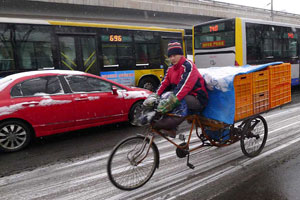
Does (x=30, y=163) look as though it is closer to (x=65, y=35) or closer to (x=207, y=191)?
(x=207, y=191)

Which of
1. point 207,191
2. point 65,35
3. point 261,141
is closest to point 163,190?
point 207,191

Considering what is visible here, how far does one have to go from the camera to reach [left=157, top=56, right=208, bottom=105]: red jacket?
3.21 meters

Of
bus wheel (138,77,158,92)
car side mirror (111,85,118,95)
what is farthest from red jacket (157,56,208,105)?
bus wheel (138,77,158,92)

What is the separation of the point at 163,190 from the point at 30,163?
245cm

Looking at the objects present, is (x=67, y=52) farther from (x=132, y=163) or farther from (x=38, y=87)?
(x=132, y=163)

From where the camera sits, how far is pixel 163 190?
3.02 m

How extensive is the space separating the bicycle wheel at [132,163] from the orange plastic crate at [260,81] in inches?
72.6

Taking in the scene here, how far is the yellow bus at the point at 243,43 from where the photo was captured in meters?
10.2

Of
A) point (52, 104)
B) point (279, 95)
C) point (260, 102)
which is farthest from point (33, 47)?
point (279, 95)

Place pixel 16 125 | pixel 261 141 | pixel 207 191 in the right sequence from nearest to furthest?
1. pixel 207 191
2. pixel 261 141
3. pixel 16 125

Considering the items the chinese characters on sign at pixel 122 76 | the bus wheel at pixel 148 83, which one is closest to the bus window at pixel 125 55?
the chinese characters on sign at pixel 122 76

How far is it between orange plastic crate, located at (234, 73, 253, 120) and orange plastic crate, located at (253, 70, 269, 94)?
0.34 ft

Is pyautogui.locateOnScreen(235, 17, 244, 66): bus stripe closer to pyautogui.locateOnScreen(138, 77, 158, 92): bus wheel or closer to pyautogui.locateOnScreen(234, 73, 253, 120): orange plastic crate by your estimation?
pyautogui.locateOnScreen(138, 77, 158, 92): bus wheel

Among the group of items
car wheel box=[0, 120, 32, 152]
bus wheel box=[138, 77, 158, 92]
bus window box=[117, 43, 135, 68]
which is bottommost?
car wheel box=[0, 120, 32, 152]
